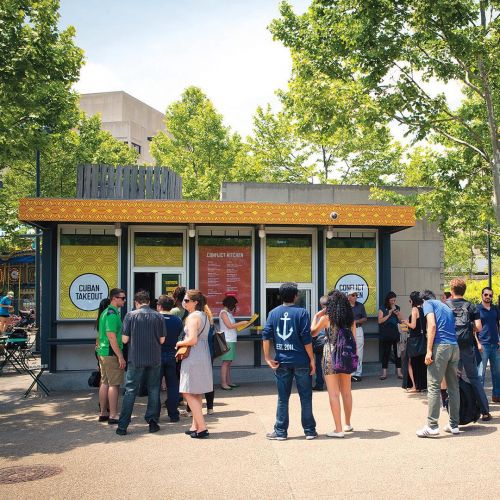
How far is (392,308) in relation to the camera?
38.4 feet

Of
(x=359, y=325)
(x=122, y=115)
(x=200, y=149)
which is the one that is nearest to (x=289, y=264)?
(x=359, y=325)

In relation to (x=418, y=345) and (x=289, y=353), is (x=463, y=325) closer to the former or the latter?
(x=418, y=345)

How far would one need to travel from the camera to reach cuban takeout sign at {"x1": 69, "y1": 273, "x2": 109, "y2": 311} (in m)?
11.5

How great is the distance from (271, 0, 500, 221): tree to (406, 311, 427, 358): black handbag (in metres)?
4.00

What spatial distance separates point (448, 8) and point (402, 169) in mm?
17481

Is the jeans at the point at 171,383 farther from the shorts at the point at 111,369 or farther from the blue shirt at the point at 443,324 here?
the blue shirt at the point at 443,324

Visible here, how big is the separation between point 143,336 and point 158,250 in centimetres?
456

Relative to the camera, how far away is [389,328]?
11.8 metres

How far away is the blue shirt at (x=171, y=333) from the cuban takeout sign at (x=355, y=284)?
5054 millimetres

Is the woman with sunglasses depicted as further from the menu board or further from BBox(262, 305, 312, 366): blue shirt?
the menu board

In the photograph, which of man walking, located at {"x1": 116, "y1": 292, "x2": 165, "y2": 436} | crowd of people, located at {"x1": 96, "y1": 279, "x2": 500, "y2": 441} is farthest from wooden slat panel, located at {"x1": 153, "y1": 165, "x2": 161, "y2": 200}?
man walking, located at {"x1": 116, "y1": 292, "x2": 165, "y2": 436}

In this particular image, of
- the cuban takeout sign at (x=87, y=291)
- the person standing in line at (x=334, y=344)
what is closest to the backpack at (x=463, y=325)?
the person standing in line at (x=334, y=344)

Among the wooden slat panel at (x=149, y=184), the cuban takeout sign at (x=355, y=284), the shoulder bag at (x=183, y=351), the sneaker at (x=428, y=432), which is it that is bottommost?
the sneaker at (x=428, y=432)

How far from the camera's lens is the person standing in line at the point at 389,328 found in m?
11.7
